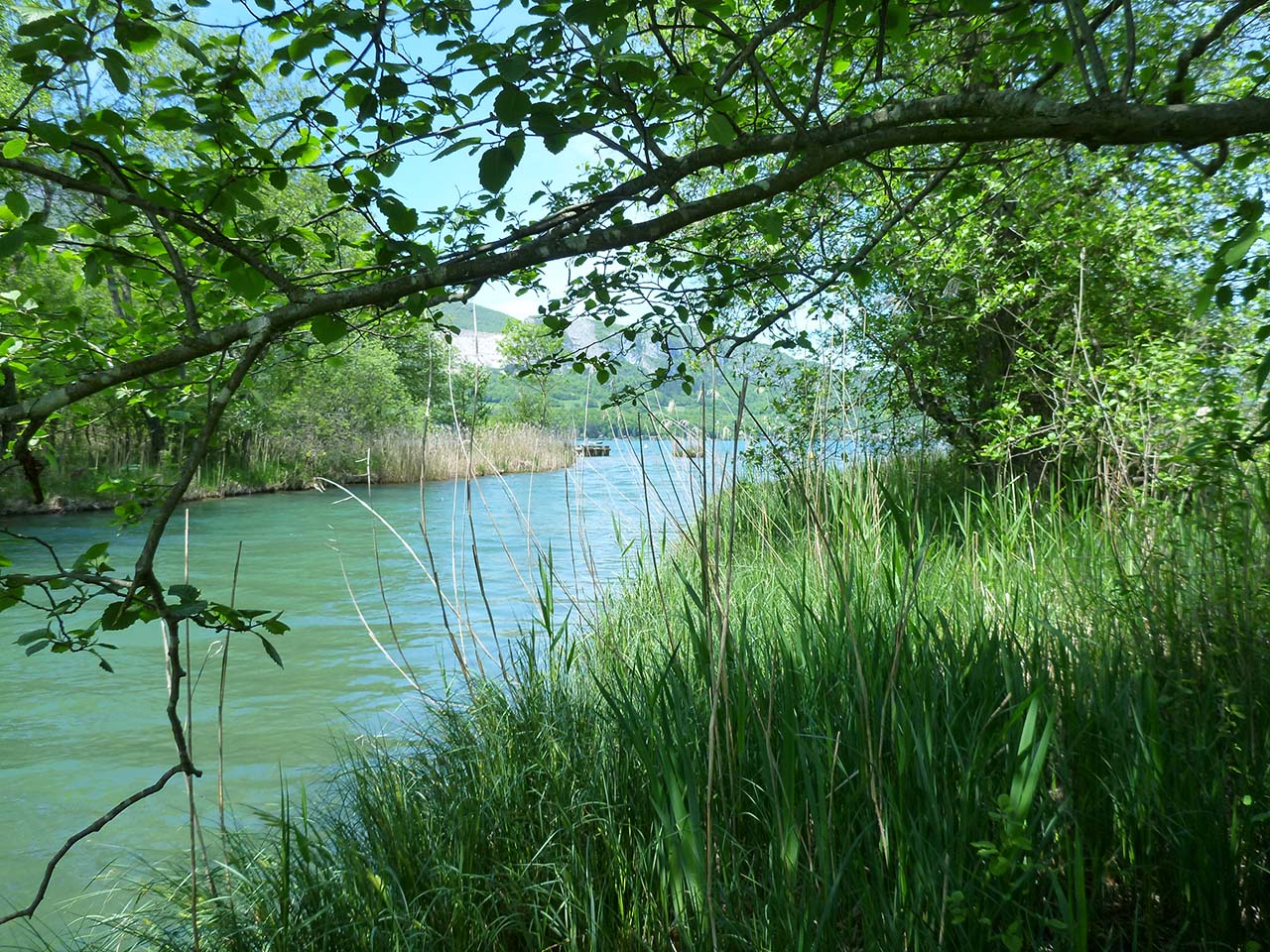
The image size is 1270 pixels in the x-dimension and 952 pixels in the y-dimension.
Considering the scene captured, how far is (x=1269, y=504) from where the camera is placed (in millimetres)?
2312

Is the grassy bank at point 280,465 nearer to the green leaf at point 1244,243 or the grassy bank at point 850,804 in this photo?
the grassy bank at point 850,804

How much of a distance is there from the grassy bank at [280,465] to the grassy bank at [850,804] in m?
9.53

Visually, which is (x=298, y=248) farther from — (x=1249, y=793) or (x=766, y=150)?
(x=1249, y=793)

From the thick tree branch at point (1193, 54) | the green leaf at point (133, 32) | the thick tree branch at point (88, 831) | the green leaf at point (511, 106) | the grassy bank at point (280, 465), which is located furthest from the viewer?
the grassy bank at point (280, 465)

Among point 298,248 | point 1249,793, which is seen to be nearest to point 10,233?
point 298,248

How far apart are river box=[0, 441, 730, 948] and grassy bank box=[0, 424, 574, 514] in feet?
10.1

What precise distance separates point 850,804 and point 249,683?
17.9ft

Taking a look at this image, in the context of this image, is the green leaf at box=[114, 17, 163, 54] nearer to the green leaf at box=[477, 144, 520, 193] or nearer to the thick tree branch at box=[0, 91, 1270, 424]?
the thick tree branch at box=[0, 91, 1270, 424]

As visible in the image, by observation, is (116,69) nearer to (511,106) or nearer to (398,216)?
(398,216)

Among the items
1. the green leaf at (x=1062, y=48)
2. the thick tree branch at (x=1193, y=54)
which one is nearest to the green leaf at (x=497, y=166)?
the green leaf at (x=1062, y=48)

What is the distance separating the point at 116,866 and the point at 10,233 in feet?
10.3

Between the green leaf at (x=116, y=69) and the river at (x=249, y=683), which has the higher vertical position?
the green leaf at (x=116, y=69)

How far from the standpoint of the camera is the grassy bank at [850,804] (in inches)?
65.6

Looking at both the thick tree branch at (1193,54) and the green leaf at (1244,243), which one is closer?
the green leaf at (1244,243)
